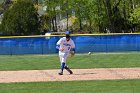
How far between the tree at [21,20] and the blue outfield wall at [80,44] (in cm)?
2849

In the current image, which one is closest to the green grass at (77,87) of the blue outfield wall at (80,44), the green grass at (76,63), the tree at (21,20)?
the green grass at (76,63)

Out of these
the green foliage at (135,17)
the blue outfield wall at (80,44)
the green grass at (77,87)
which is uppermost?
the green foliage at (135,17)

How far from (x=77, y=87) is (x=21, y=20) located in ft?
182

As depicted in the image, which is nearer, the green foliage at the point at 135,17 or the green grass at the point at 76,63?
the green grass at the point at 76,63

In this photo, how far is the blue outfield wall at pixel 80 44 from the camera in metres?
38.4

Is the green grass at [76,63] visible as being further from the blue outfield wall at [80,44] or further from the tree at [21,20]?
the tree at [21,20]

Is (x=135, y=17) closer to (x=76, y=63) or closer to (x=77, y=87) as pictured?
(x=76, y=63)

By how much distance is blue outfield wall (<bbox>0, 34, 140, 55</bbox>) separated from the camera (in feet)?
126

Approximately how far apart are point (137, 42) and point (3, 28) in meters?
37.3

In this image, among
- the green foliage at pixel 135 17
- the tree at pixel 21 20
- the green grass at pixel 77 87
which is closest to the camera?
the green grass at pixel 77 87

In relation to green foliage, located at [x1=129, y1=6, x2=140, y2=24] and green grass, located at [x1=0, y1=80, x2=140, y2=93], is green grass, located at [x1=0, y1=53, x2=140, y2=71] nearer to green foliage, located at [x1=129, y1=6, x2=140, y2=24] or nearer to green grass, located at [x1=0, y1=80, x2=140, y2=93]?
green grass, located at [x1=0, y1=80, x2=140, y2=93]

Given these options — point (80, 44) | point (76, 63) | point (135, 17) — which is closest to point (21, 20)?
point (135, 17)

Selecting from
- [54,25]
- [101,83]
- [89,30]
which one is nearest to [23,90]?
[101,83]

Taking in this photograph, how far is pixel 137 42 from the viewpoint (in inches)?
1503
